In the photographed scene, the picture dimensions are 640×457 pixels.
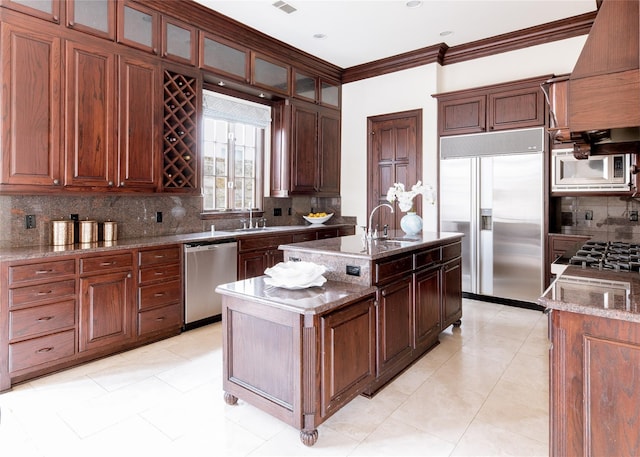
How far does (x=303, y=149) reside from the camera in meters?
5.47

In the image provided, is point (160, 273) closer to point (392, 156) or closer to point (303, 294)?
point (303, 294)

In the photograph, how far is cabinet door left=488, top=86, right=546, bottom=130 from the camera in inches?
173

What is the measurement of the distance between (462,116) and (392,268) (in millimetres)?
3177

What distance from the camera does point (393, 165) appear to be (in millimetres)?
5598

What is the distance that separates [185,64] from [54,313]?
2.60 m

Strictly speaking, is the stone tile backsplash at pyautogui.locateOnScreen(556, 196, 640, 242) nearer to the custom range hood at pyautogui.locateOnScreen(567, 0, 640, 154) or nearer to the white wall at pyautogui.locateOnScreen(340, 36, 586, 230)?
the white wall at pyautogui.locateOnScreen(340, 36, 586, 230)

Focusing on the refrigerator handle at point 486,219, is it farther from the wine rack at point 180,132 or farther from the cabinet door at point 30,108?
the cabinet door at point 30,108

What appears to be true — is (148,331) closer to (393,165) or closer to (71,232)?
(71,232)

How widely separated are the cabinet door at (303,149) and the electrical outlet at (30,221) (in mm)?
2941

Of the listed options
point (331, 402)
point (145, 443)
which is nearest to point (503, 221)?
point (331, 402)

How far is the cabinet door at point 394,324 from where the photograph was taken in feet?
8.24

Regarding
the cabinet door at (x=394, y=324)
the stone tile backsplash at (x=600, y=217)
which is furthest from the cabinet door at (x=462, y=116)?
the cabinet door at (x=394, y=324)

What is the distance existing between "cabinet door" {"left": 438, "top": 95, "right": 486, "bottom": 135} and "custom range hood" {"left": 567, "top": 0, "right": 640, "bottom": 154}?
10.6ft

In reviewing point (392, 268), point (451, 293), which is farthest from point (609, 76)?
point (451, 293)
